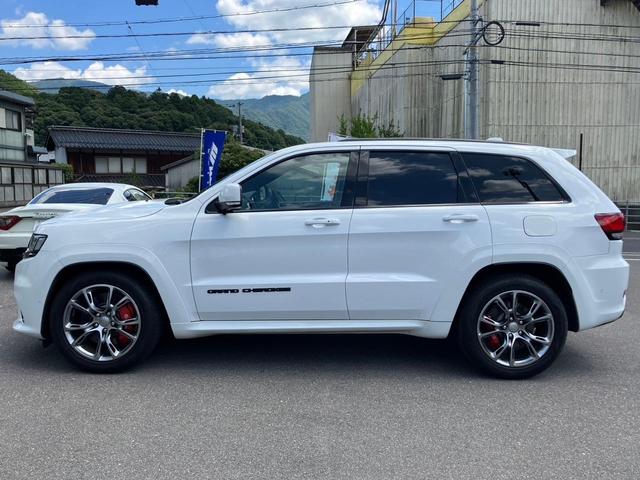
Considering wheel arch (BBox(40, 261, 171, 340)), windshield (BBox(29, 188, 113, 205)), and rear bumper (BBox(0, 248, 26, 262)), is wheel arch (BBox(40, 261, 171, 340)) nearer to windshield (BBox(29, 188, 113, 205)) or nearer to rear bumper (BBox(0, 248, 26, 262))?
rear bumper (BBox(0, 248, 26, 262))

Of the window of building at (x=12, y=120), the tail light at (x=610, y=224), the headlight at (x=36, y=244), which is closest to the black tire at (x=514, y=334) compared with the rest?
the tail light at (x=610, y=224)

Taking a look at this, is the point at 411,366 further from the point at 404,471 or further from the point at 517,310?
the point at 404,471

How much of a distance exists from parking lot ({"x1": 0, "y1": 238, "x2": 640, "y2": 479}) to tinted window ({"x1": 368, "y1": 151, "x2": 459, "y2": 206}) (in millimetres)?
1447

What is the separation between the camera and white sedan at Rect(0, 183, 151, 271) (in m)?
8.89

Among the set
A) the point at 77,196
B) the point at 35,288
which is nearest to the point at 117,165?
the point at 77,196

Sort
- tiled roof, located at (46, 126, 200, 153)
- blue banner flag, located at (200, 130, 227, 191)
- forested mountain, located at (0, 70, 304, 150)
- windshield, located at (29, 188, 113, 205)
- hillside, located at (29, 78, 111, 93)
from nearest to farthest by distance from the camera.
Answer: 1. windshield, located at (29, 188, 113, 205)
2. blue banner flag, located at (200, 130, 227, 191)
3. hillside, located at (29, 78, 111, 93)
4. tiled roof, located at (46, 126, 200, 153)
5. forested mountain, located at (0, 70, 304, 150)

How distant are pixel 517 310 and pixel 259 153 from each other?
33.5 meters

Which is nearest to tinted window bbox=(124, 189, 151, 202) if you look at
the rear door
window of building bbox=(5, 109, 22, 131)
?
the rear door

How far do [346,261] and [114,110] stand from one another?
6454cm

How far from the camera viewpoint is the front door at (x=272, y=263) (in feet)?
14.7

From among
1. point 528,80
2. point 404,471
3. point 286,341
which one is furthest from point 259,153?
point 404,471

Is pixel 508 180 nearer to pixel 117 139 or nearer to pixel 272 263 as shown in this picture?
pixel 272 263

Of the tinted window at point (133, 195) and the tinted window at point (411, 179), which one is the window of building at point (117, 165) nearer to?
the tinted window at point (133, 195)

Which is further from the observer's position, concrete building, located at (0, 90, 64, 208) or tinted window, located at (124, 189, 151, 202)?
concrete building, located at (0, 90, 64, 208)
